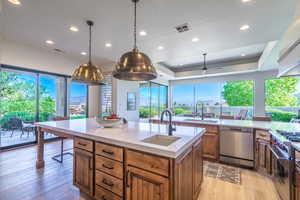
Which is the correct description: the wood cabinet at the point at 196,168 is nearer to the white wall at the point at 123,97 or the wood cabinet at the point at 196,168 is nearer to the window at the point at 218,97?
the white wall at the point at 123,97

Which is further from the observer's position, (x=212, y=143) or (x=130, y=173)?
(x=212, y=143)

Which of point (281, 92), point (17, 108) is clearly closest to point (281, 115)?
point (281, 92)

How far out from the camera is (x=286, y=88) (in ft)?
19.7

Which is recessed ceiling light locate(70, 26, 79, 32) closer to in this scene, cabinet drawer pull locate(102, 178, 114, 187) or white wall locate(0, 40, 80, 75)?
white wall locate(0, 40, 80, 75)

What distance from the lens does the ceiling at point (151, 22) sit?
89.2 inches

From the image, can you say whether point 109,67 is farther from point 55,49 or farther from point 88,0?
point 88,0

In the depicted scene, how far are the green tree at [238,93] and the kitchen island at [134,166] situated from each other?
659 cm

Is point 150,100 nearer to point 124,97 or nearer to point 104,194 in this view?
point 124,97

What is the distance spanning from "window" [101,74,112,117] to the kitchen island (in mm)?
3403

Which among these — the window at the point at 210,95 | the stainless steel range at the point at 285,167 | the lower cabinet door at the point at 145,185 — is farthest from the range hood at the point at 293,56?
the window at the point at 210,95

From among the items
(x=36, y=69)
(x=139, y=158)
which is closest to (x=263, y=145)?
(x=139, y=158)

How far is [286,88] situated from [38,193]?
8.70 m

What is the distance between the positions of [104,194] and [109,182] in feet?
0.60

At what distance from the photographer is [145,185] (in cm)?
133
